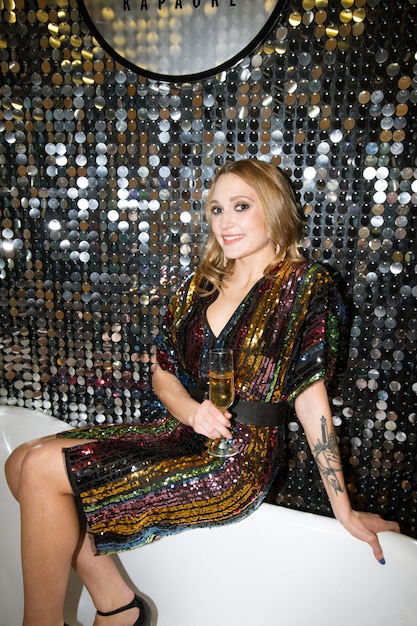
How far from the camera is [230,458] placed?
1.39 metres

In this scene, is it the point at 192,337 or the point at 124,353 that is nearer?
the point at 192,337

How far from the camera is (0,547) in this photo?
5.72ft

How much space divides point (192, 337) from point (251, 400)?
0.28 m

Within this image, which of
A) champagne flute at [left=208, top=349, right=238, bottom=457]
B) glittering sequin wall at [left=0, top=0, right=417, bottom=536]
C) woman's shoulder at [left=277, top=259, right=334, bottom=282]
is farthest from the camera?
glittering sequin wall at [left=0, top=0, right=417, bottom=536]

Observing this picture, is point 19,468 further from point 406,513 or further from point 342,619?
point 406,513

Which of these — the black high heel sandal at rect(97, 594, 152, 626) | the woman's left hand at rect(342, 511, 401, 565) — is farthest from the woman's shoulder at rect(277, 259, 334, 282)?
the black high heel sandal at rect(97, 594, 152, 626)

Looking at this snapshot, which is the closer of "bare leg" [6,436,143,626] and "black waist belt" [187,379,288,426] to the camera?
"bare leg" [6,436,143,626]

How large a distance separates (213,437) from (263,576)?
50cm

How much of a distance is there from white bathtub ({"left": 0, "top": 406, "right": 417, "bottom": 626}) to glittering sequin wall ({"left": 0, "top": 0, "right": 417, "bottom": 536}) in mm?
489

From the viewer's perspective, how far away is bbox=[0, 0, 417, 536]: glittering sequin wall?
1598 millimetres

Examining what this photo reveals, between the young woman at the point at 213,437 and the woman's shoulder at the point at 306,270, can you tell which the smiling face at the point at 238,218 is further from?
the woman's shoulder at the point at 306,270

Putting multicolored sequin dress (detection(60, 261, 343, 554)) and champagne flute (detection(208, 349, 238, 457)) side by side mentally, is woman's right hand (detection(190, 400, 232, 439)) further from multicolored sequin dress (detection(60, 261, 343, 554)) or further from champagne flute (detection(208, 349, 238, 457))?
multicolored sequin dress (detection(60, 261, 343, 554))

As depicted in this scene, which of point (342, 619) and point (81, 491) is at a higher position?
point (81, 491)

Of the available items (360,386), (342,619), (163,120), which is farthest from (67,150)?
(342,619)
